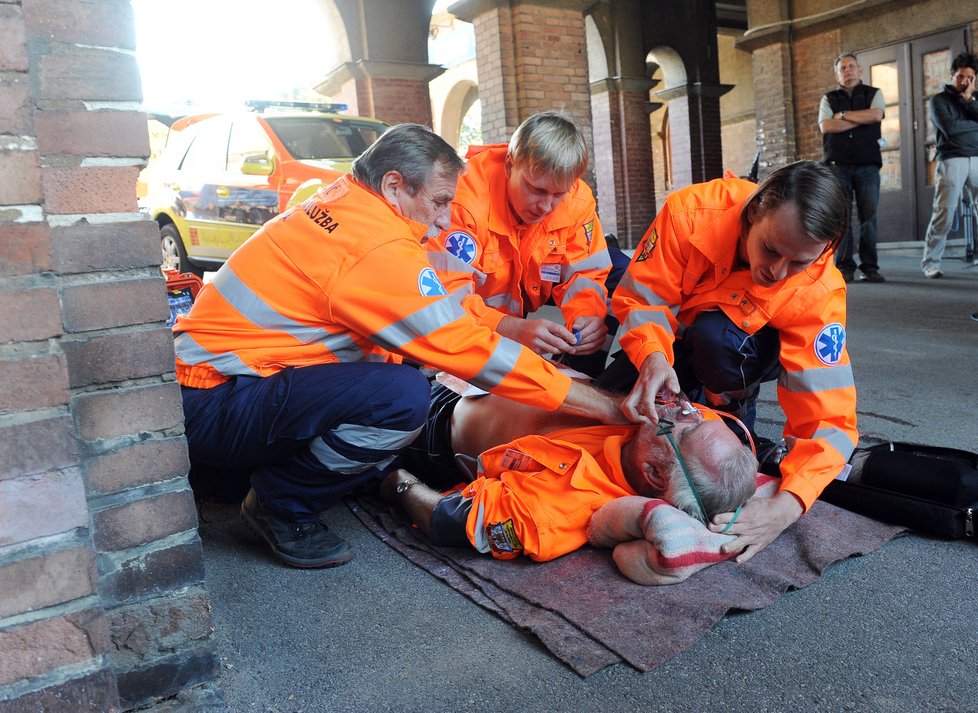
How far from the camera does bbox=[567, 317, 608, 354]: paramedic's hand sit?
9.94ft

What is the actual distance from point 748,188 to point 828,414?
76 cm

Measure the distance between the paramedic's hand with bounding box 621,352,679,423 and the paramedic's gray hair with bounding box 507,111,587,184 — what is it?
0.83m

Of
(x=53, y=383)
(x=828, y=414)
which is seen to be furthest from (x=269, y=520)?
(x=828, y=414)

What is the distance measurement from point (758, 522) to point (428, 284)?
42.4 inches

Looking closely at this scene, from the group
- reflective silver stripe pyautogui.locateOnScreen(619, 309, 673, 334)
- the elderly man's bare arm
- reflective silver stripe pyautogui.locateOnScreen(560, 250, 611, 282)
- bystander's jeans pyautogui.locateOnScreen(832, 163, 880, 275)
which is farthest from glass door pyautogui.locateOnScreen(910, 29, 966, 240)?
the elderly man's bare arm

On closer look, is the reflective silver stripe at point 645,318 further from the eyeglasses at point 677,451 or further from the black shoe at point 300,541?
the black shoe at point 300,541

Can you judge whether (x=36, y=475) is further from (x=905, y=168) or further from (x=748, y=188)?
(x=905, y=168)

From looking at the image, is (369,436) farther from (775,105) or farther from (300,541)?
(775,105)

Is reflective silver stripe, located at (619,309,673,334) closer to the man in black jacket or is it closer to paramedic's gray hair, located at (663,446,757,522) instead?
paramedic's gray hair, located at (663,446,757,522)

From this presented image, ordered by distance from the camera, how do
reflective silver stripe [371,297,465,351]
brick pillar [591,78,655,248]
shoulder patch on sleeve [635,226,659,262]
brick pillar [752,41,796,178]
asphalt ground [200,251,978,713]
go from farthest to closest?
brick pillar [591,78,655,248] < brick pillar [752,41,796,178] < shoulder patch on sleeve [635,226,659,262] < reflective silver stripe [371,297,465,351] < asphalt ground [200,251,978,713]

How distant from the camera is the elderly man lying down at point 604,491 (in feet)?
6.95

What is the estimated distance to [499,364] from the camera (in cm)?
216

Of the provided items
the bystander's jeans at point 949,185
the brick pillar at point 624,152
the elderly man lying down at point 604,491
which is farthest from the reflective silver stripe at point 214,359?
the brick pillar at point 624,152

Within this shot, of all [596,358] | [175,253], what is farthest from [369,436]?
[175,253]
